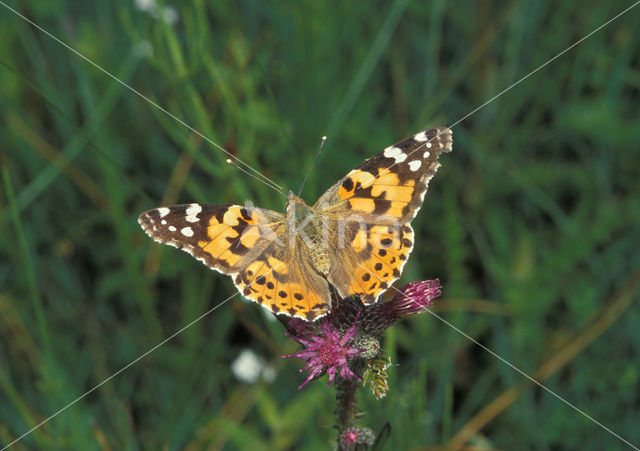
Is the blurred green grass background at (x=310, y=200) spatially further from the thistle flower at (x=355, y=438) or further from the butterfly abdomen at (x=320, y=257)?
the butterfly abdomen at (x=320, y=257)

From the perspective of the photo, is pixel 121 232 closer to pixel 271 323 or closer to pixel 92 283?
pixel 92 283

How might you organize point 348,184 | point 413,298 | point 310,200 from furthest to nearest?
point 310,200, point 348,184, point 413,298

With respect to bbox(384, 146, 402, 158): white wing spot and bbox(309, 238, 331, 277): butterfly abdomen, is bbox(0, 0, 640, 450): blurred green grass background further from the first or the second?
bbox(384, 146, 402, 158): white wing spot

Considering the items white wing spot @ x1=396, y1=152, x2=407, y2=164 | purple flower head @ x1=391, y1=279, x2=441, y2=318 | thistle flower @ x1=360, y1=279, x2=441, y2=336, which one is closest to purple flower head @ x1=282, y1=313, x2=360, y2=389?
thistle flower @ x1=360, y1=279, x2=441, y2=336

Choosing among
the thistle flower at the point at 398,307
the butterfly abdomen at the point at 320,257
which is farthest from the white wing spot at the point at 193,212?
the thistle flower at the point at 398,307

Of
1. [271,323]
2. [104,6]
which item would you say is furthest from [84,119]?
[271,323]

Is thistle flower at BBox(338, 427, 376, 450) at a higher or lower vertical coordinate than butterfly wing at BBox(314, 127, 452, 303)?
lower

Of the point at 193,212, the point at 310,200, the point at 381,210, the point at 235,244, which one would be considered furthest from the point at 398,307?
the point at 310,200

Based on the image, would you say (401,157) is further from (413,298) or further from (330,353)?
(330,353)
